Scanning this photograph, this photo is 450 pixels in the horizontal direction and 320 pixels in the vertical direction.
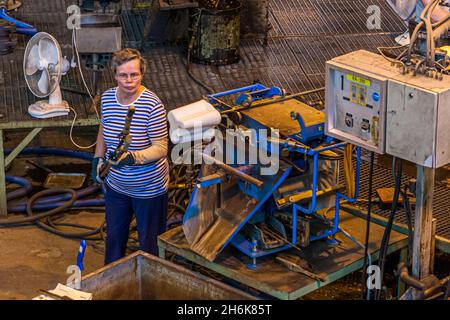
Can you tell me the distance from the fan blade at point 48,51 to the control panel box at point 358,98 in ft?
8.03

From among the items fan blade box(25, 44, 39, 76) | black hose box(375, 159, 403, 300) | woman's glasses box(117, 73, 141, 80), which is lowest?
black hose box(375, 159, 403, 300)

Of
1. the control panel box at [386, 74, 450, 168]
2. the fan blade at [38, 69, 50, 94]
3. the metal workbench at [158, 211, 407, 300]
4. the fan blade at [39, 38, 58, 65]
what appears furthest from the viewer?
the fan blade at [38, 69, 50, 94]

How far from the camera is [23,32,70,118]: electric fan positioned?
6.60 m

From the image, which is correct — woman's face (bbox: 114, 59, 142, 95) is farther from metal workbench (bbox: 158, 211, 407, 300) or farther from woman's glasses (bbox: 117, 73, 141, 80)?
metal workbench (bbox: 158, 211, 407, 300)

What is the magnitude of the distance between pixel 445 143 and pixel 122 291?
67.5 inches

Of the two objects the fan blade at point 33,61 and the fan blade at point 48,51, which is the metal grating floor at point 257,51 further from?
the fan blade at point 48,51

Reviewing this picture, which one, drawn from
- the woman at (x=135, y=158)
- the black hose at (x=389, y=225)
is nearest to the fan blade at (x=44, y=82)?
the woman at (x=135, y=158)

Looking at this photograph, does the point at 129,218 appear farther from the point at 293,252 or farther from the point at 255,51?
the point at 255,51

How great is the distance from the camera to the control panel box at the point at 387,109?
Answer: 14.2 feet

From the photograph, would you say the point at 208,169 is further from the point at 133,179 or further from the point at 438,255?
the point at 438,255

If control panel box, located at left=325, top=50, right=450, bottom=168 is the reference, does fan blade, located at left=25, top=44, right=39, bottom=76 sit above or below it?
below

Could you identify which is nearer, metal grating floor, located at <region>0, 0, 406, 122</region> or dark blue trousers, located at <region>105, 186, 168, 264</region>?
dark blue trousers, located at <region>105, 186, 168, 264</region>

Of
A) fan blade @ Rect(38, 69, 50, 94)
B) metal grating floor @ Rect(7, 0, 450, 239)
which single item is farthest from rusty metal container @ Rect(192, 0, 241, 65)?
fan blade @ Rect(38, 69, 50, 94)

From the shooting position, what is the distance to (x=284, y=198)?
516cm
